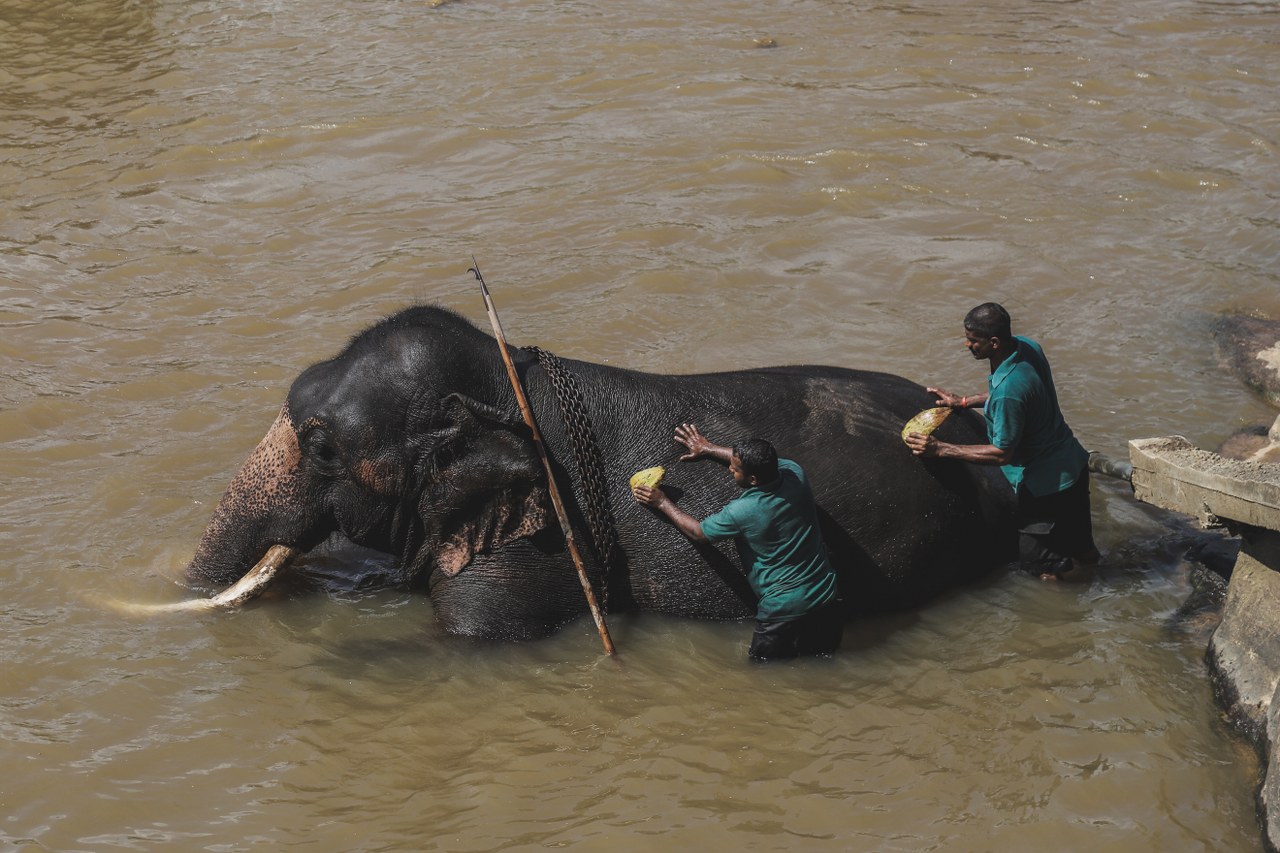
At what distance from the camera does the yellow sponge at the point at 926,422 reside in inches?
235

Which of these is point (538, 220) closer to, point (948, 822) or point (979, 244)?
point (979, 244)

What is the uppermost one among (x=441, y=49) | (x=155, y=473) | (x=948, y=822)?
(x=441, y=49)

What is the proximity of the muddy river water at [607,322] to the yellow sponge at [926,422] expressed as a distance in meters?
0.89

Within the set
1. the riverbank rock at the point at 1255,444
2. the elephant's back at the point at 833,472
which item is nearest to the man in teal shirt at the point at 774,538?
the elephant's back at the point at 833,472

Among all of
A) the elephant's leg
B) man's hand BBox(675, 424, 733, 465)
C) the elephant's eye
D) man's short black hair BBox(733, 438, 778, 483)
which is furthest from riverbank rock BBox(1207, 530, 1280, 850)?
the elephant's eye

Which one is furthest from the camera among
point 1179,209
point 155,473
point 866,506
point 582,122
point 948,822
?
point 582,122

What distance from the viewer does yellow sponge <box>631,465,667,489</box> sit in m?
5.72

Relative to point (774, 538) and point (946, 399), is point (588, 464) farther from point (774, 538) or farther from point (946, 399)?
point (946, 399)

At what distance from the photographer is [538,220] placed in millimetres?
10617

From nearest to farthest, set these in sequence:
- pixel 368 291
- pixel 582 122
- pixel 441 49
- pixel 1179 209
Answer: pixel 368 291 < pixel 1179 209 < pixel 582 122 < pixel 441 49

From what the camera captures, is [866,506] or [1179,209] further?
[1179,209]

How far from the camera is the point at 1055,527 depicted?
6.38m

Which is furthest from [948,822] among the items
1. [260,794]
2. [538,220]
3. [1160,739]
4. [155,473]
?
[538,220]

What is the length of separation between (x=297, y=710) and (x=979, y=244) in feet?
22.1
